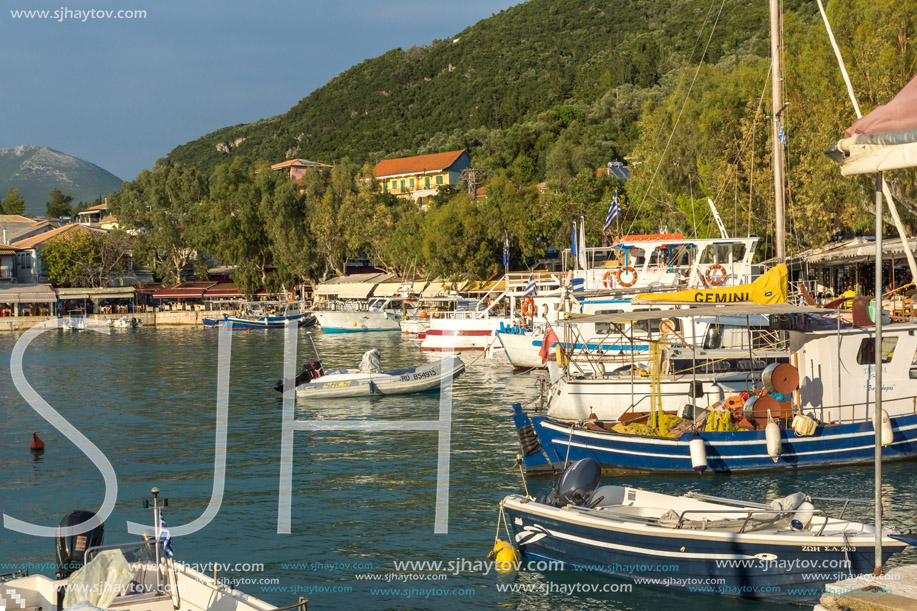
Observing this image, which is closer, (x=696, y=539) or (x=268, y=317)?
(x=696, y=539)

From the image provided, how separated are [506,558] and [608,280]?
80.8ft

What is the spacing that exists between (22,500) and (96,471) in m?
3.38

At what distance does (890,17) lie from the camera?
36.0 m

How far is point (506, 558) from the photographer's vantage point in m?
16.1

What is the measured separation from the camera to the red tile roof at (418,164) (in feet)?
460

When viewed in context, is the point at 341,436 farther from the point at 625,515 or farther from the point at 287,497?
the point at 625,515

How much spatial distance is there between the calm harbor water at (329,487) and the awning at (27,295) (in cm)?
6689

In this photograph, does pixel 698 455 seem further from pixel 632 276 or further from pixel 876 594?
pixel 632 276

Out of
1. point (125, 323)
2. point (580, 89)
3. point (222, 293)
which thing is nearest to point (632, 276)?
point (125, 323)

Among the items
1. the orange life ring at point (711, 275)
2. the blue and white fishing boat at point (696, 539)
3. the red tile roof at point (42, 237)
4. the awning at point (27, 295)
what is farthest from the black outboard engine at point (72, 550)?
the red tile roof at point (42, 237)

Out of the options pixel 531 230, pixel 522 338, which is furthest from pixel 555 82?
pixel 522 338

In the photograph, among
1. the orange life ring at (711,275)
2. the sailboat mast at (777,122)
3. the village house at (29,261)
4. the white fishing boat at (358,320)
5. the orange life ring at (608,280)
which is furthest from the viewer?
the village house at (29,261)

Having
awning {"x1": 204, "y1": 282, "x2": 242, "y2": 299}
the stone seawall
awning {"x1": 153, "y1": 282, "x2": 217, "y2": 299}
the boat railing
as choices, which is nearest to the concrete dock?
the boat railing

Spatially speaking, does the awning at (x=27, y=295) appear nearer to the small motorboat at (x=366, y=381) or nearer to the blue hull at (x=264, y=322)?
the blue hull at (x=264, y=322)
